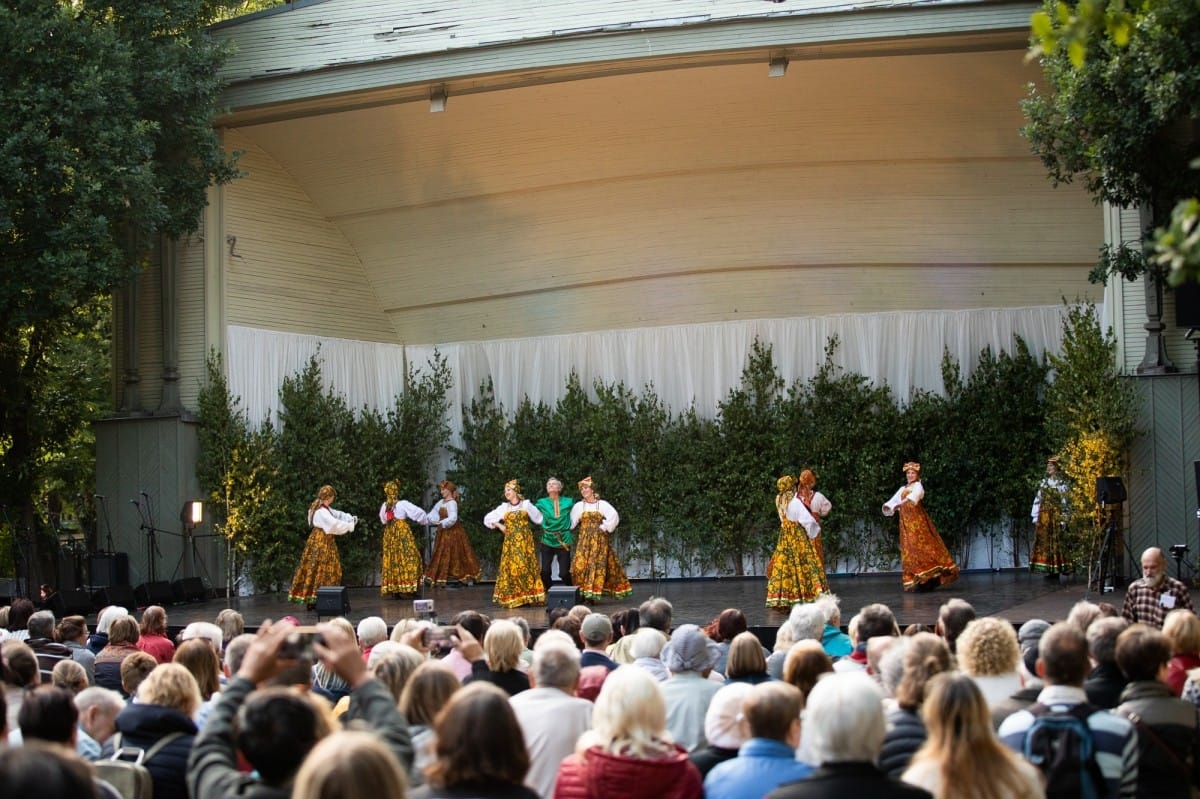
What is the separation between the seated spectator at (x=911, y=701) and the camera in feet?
12.3

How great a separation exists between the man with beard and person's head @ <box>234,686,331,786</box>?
6178mm

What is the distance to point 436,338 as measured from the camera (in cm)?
1911

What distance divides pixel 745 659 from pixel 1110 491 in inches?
342

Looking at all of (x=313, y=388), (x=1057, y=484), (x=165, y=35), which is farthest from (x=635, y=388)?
(x=165, y=35)

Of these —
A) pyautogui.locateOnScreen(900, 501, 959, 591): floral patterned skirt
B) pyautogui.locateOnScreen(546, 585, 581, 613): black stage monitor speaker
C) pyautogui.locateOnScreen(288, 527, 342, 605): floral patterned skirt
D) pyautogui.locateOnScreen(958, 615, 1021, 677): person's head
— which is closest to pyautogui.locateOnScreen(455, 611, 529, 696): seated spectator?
pyautogui.locateOnScreen(958, 615, 1021, 677): person's head

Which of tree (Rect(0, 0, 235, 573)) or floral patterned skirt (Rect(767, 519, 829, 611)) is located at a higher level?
tree (Rect(0, 0, 235, 573))

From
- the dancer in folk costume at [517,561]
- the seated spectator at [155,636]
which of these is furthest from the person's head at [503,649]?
the dancer in folk costume at [517,561]

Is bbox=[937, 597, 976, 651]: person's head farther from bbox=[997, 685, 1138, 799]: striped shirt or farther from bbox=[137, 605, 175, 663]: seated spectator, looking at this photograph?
bbox=[137, 605, 175, 663]: seated spectator

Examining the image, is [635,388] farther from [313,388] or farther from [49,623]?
[49,623]

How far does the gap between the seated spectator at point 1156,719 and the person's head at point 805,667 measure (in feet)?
2.88

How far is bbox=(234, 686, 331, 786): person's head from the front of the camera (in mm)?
2863

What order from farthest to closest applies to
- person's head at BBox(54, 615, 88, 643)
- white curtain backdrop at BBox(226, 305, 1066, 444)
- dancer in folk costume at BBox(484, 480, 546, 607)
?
white curtain backdrop at BBox(226, 305, 1066, 444), dancer in folk costume at BBox(484, 480, 546, 607), person's head at BBox(54, 615, 88, 643)

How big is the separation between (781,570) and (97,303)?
8341 mm

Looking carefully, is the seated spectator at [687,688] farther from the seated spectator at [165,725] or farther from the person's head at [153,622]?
the person's head at [153,622]
